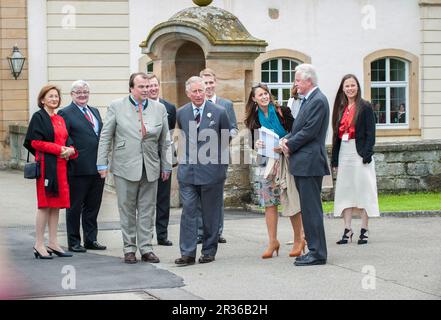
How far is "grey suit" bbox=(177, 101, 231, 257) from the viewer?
11.0 meters

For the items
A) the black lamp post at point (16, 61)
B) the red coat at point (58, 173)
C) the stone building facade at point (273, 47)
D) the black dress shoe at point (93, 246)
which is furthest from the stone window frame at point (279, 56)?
the red coat at point (58, 173)

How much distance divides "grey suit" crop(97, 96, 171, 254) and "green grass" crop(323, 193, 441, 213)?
4.55 meters

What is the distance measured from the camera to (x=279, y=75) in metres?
29.5

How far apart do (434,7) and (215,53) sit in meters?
15.2

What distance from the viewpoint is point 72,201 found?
12.1 meters

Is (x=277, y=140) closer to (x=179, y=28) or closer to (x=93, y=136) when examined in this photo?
(x=93, y=136)

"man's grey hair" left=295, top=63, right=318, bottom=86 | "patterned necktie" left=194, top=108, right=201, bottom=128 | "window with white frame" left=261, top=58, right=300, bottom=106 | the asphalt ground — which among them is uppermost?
"window with white frame" left=261, top=58, right=300, bottom=106

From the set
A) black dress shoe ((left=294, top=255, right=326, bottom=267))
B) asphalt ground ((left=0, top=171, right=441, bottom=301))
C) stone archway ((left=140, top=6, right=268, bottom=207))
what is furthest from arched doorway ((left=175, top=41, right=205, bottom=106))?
black dress shoe ((left=294, top=255, right=326, bottom=267))

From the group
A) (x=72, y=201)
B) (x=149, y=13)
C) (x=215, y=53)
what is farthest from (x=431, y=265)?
(x=149, y=13)

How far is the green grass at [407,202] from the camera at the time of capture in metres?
15.2

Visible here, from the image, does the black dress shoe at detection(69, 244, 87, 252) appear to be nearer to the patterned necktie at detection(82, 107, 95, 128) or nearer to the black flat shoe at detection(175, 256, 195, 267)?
the patterned necktie at detection(82, 107, 95, 128)

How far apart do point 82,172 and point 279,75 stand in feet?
58.4

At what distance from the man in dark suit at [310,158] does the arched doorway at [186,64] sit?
245 inches

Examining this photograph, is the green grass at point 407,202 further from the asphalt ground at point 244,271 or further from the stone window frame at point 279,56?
the stone window frame at point 279,56
